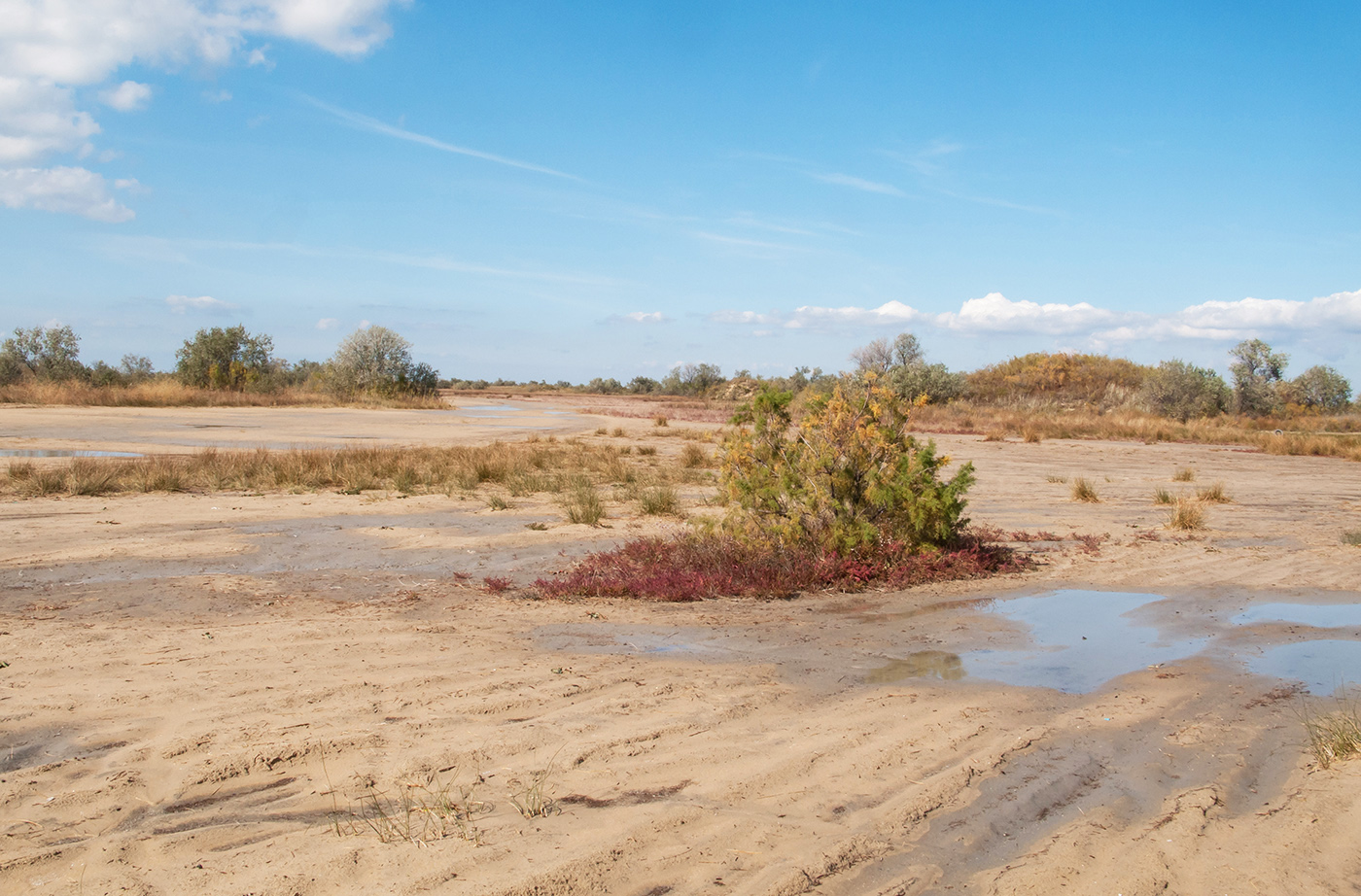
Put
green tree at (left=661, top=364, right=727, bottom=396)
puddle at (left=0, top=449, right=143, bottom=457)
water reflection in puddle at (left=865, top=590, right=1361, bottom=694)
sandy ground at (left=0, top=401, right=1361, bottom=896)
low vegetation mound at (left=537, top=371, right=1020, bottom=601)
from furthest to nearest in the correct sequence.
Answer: green tree at (left=661, top=364, right=727, bottom=396) < puddle at (left=0, top=449, right=143, bottom=457) < low vegetation mound at (left=537, top=371, right=1020, bottom=601) < water reflection in puddle at (left=865, top=590, right=1361, bottom=694) < sandy ground at (left=0, top=401, right=1361, bottom=896)

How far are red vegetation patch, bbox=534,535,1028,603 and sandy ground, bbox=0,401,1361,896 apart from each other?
325mm


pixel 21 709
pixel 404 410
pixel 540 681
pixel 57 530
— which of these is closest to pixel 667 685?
pixel 540 681

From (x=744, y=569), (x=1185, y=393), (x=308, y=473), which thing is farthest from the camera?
(x=1185, y=393)

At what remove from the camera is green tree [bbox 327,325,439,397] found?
5438 centimetres

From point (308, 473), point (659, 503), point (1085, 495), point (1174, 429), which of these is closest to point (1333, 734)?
point (659, 503)

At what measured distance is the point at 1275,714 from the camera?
499 cm

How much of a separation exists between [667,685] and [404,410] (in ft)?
149

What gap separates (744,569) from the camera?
27.8ft

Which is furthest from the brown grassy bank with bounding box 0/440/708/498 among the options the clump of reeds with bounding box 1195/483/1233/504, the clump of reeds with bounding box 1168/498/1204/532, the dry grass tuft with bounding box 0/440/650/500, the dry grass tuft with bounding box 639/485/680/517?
the clump of reeds with bounding box 1195/483/1233/504

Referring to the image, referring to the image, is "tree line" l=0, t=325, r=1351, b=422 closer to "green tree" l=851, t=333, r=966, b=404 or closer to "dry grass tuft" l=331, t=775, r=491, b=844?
"green tree" l=851, t=333, r=966, b=404

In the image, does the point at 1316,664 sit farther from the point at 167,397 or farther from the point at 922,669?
the point at 167,397

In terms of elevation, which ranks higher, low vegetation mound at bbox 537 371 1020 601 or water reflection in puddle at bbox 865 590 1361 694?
low vegetation mound at bbox 537 371 1020 601

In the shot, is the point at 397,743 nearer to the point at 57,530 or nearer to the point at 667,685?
the point at 667,685

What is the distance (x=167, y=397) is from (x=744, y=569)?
138 feet
